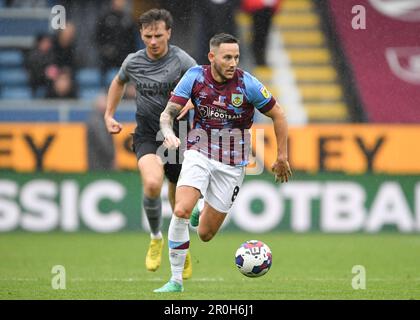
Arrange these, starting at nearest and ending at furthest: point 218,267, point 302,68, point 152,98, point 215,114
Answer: point 215,114 < point 152,98 < point 218,267 < point 302,68

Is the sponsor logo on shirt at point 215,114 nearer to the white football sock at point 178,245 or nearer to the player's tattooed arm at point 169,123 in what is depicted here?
the player's tattooed arm at point 169,123

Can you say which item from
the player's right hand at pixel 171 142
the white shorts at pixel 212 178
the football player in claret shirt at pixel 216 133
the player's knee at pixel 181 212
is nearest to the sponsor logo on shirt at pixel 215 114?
the football player in claret shirt at pixel 216 133

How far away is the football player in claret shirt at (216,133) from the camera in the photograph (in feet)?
29.8

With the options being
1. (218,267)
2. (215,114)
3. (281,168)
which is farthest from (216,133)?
(218,267)

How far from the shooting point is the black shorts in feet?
34.0

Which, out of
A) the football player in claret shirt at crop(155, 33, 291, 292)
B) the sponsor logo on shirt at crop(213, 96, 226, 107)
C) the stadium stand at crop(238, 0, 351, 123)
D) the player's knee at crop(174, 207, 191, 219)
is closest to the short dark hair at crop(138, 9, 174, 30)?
the football player in claret shirt at crop(155, 33, 291, 292)

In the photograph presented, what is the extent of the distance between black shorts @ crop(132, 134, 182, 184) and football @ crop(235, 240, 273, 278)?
1585 mm

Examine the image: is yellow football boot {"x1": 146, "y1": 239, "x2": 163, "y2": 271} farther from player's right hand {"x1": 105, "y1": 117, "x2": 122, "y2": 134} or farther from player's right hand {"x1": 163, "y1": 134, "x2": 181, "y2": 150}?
player's right hand {"x1": 163, "y1": 134, "x2": 181, "y2": 150}

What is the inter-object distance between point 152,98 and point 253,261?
209 cm

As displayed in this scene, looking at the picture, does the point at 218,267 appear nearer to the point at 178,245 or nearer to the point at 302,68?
the point at 178,245

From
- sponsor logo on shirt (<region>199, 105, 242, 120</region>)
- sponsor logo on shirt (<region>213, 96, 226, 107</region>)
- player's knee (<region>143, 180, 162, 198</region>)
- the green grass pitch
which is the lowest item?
the green grass pitch

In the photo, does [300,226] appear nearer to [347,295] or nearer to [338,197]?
[338,197]

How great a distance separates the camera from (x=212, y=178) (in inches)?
374
